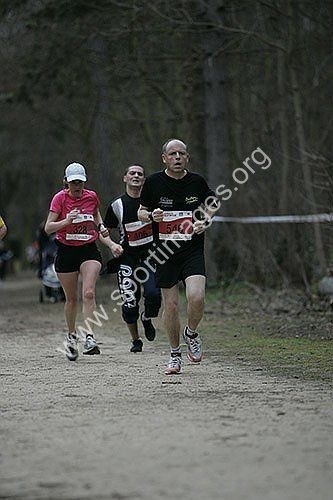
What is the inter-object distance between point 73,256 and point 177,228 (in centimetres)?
269

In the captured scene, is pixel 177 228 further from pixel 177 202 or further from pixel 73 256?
pixel 73 256

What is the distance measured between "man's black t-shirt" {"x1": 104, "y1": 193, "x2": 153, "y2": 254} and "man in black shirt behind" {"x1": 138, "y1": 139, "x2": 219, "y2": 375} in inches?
124

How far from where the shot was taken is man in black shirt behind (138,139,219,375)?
1216 centimetres

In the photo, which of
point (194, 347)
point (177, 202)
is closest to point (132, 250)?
point (194, 347)

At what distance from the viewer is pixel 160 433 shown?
855 cm

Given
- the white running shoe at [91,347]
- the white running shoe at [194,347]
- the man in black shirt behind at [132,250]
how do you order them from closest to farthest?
the white running shoe at [194,347] → the white running shoe at [91,347] → the man in black shirt behind at [132,250]

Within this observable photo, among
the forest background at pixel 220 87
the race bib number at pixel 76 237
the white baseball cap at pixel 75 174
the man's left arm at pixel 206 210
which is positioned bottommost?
the race bib number at pixel 76 237

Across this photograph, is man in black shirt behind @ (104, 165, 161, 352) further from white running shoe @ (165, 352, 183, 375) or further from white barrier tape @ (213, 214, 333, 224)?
white barrier tape @ (213, 214, 333, 224)

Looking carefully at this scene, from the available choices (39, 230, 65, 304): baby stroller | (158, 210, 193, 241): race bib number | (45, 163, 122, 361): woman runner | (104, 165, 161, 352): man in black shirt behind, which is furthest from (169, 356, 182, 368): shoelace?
(39, 230, 65, 304): baby stroller

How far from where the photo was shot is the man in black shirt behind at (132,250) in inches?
610

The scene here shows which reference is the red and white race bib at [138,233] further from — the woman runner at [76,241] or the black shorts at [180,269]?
the black shorts at [180,269]

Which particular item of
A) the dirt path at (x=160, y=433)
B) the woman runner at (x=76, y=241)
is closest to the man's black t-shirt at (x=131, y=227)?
the woman runner at (x=76, y=241)

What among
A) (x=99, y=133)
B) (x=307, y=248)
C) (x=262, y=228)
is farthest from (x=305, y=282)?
(x=99, y=133)

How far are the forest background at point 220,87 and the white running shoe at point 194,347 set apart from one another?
6244mm
